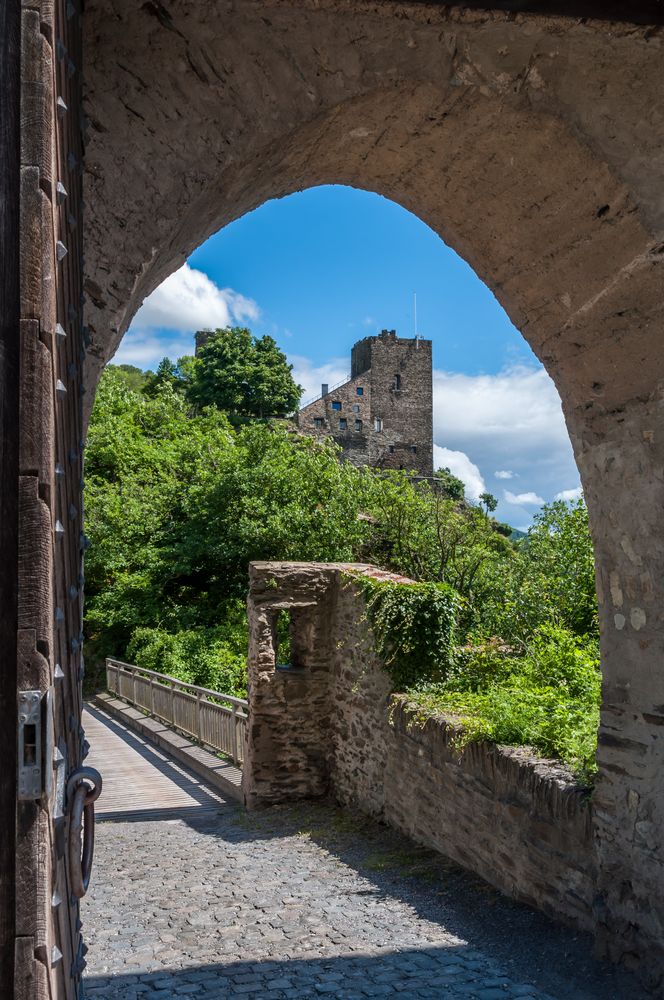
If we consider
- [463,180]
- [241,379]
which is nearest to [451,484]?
[241,379]

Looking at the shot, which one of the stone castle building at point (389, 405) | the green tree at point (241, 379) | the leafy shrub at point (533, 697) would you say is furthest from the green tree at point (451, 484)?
the leafy shrub at point (533, 697)

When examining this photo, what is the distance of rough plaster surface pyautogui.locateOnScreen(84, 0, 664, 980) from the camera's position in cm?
248

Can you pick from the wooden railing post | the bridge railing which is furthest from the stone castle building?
the wooden railing post

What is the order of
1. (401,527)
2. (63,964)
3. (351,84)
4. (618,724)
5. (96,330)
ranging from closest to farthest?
(63,964) → (96,330) → (351,84) → (618,724) → (401,527)

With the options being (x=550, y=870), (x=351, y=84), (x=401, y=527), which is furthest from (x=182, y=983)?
(x=401, y=527)

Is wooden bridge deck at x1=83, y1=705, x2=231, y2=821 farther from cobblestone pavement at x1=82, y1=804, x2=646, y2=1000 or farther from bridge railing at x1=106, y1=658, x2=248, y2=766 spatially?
cobblestone pavement at x1=82, y1=804, x2=646, y2=1000

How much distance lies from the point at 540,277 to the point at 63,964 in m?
2.91

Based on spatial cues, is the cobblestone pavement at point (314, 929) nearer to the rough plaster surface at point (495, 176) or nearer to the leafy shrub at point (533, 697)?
the rough plaster surface at point (495, 176)

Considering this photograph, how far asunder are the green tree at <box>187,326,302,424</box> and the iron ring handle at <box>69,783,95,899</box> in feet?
119

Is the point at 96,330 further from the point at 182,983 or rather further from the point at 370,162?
the point at 182,983

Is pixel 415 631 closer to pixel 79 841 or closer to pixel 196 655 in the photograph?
pixel 79 841

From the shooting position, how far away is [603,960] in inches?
152

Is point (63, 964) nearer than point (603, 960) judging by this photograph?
Yes

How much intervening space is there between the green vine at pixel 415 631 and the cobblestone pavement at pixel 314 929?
5.13 ft
